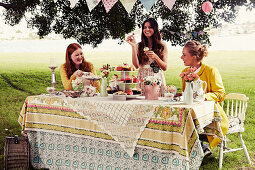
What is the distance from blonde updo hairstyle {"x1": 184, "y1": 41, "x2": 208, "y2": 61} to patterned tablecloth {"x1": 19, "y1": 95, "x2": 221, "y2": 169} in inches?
23.4

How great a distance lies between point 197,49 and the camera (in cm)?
314

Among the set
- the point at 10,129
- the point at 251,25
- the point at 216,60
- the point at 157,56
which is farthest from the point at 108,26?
the point at 216,60

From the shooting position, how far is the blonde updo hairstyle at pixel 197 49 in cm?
313

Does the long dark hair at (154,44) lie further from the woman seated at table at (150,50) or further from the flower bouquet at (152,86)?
the flower bouquet at (152,86)

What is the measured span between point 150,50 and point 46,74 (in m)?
10.4

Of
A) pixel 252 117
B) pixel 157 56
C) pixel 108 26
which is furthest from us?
pixel 108 26

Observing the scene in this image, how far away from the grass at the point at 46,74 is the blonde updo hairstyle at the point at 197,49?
3.25 meters

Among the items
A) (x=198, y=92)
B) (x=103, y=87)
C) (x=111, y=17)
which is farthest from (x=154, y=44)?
(x=111, y=17)

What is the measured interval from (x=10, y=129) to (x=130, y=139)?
3941 mm

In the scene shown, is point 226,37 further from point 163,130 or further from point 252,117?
point 163,130

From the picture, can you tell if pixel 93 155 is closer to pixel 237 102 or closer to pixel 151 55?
pixel 151 55

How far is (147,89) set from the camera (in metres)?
2.97

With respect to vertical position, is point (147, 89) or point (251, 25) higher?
point (251, 25)

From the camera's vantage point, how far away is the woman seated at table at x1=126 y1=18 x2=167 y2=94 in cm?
334
